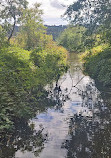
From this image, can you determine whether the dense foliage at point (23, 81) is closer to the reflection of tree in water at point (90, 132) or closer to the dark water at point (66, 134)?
the dark water at point (66, 134)

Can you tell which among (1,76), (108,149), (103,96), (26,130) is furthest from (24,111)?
(103,96)

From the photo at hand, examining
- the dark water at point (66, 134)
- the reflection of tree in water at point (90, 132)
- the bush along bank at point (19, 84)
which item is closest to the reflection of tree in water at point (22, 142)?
the dark water at point (66, 134)

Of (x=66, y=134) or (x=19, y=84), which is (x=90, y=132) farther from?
(x=19, y=84)

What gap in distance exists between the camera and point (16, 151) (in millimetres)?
8484

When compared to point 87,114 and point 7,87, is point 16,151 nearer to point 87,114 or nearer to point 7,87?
point 7,87

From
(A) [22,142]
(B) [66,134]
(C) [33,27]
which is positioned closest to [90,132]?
(B) [66,134]

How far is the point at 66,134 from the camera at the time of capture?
402 inches

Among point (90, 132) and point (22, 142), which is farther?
point (90, 132)

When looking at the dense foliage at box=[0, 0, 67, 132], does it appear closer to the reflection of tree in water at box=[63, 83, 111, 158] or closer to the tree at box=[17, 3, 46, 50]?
the reflection of tree in water at box=[63, 83, 111, 158]

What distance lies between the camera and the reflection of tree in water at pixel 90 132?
27.5ft

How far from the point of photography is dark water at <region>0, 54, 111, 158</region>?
842 centimetres

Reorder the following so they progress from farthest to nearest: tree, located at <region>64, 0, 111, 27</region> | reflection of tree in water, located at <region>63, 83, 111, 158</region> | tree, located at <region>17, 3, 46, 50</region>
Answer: tree, located at <region>17, 3, 46, 50</region> → tree, located at <region>64, 0, 111, 27</region> → reflection of tree in water, located at <region>63, 83, 111, 158</region>

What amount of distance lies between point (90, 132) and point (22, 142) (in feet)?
11.1

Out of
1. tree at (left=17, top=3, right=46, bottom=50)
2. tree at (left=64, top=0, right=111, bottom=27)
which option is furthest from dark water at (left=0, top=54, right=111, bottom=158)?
tree at (left=17, top=3, right=46, bottom=50)
